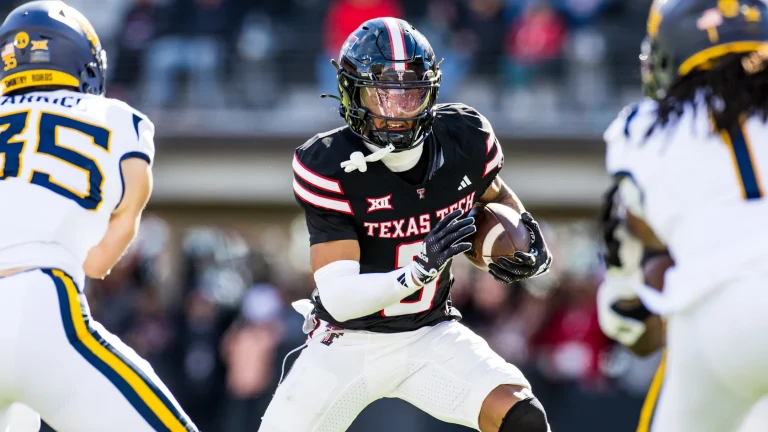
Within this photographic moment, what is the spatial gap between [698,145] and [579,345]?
591cm

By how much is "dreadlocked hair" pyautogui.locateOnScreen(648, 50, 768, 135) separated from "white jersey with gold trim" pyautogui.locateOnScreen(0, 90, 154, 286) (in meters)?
1.88

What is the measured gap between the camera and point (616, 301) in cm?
367

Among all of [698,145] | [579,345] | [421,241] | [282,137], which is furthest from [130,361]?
[282,137]

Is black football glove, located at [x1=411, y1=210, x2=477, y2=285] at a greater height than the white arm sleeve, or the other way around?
black football glove, located at [x1=411, y1=210, x2=477, y2=285]

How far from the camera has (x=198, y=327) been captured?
1024 centimetres

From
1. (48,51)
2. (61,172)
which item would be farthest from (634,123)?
(48,51)

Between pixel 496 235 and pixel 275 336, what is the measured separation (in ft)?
18.5

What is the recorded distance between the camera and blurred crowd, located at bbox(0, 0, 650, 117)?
37.9 ft

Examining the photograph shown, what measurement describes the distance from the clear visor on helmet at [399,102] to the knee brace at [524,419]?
1147mm

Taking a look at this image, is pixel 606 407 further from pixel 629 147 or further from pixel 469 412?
pixel 629 147

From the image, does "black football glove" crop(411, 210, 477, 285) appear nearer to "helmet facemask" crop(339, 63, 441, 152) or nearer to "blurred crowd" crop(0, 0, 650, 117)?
"helmet facemask" crop(339, 63, 441, 152)

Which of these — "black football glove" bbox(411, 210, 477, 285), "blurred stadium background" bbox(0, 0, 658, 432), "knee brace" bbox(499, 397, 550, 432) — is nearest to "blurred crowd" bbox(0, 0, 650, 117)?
"blurred stadium background" bbox(0, 0, 658, 432)

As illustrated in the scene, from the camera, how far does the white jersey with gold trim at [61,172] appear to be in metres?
4.08

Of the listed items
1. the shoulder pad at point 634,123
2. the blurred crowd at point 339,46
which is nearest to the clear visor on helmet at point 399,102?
the shoulder pad at point 634,123
